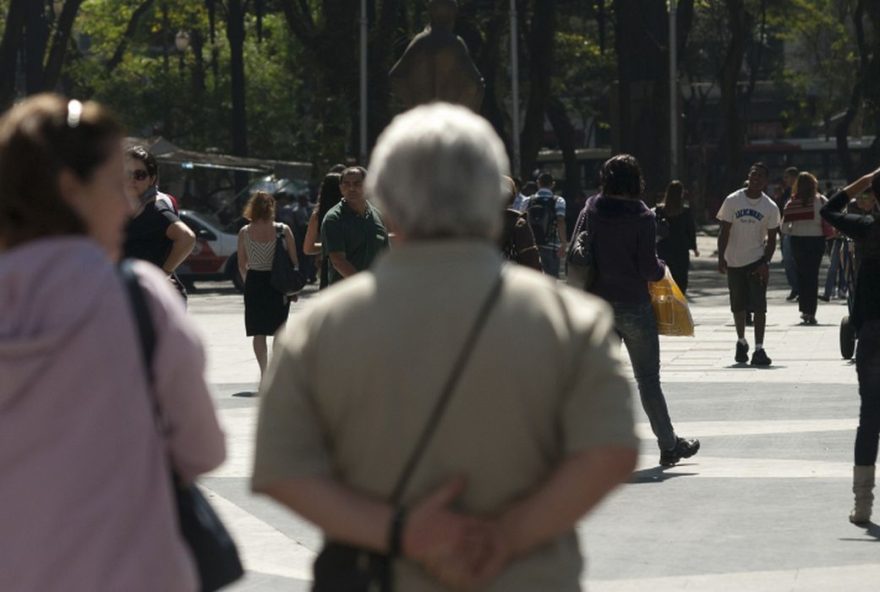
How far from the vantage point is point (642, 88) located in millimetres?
40000

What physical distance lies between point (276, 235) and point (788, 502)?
7.01m

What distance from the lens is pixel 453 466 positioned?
10.6 feet

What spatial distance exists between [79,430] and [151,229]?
259 inches

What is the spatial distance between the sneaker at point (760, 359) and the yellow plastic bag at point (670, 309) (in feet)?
10.6

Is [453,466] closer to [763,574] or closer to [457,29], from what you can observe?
[763,574]

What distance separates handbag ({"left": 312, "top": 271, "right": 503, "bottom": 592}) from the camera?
10.5ft

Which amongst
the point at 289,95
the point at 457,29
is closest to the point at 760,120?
the point at 289,95

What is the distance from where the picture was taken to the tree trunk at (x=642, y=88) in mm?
39562

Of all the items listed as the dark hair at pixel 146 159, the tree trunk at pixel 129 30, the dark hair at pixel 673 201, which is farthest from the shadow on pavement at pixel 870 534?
the tree trunk at pixel 129 30

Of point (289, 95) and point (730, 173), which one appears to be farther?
point (289, 95)

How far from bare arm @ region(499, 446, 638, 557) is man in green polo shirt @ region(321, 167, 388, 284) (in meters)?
8.45

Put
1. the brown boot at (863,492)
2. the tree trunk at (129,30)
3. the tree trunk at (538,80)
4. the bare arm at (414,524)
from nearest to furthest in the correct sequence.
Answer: the bare arm at (414,524)
the brown boot at (863,492)
the tree trunk at (538,80)
the tree trunk at (129,30)

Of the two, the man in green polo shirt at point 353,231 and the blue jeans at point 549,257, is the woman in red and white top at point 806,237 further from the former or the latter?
the man in green polo shirt at point 353,231

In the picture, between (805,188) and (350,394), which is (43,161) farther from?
(805,188)
